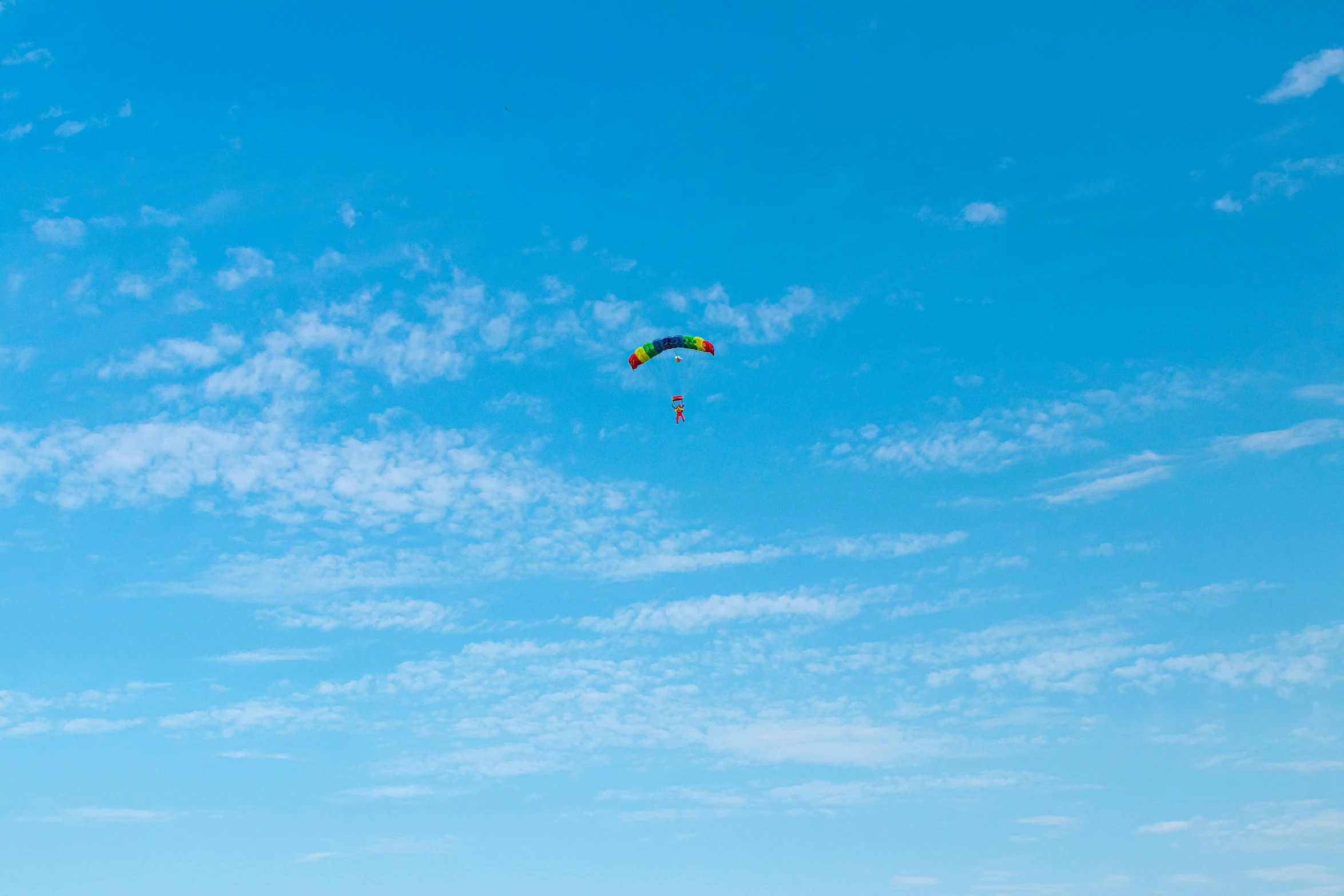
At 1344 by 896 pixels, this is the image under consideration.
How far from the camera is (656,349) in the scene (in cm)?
10219
